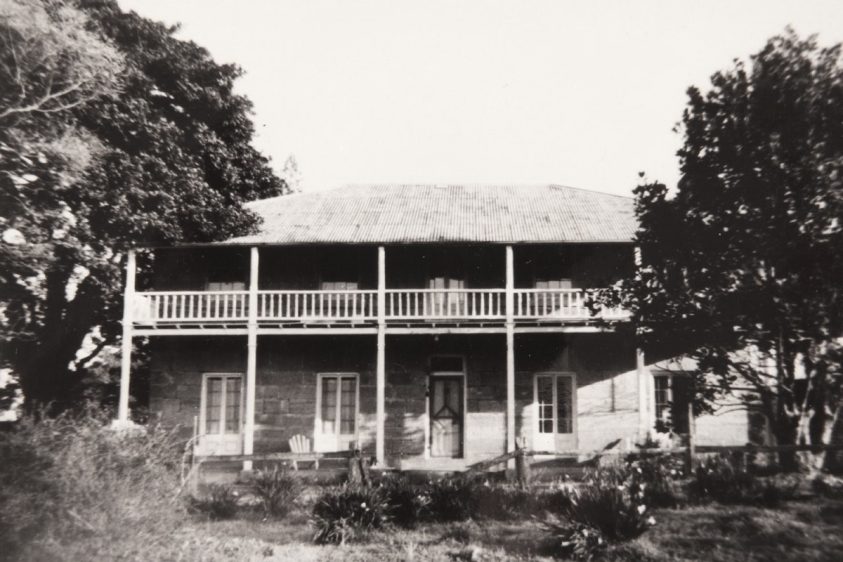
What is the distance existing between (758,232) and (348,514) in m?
7.05

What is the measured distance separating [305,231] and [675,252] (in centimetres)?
975

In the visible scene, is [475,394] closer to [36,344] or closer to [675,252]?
[675,252]

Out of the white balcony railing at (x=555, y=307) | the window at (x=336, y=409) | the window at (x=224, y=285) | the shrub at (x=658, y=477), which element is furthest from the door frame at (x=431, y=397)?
the window at (x=224, y=285)

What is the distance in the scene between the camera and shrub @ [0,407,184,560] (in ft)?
22.2

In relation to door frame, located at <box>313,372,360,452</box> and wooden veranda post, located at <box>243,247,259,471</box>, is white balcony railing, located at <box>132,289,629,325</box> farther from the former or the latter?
door frame, located at <box>313,372,360,452</box>

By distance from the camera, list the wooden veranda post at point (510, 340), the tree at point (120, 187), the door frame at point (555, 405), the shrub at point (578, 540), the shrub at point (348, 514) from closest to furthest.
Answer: the shrub at point (578, 540), the shrub at point (348, 514), the tree at point (120, 187), the wooden veranda post at point (510, 340), the door frame at point (555, 405)

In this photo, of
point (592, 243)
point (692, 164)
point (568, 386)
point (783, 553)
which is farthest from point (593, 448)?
point (692, 164)

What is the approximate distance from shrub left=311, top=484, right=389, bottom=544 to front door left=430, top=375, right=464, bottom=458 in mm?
7214

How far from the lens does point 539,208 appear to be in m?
17.9

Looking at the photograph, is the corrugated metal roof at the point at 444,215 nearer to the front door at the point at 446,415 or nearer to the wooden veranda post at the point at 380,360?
the wooden veranda post at the point at 380,360

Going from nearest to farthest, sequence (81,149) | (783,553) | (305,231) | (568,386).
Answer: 1. (783,553)
2. (81,149)
3. (305,231)
4. (568,386)

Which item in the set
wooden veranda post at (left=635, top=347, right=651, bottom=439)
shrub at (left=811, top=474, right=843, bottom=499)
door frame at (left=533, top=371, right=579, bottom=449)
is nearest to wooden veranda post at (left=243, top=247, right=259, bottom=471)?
door frame at (left=533, top=371, right=579, bottom=449)

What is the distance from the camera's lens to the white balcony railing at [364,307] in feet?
49.9

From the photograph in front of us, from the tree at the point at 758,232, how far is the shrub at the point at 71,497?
23.6 ft
